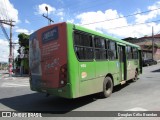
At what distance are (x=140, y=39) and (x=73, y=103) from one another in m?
58.9

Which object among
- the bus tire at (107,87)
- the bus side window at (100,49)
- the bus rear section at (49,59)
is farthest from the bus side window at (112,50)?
the bus rear section at (49,59)

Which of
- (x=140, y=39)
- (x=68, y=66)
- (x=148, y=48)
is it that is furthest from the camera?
(x=140, y=39)

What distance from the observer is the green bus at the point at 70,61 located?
7.71 m

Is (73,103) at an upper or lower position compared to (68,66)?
lower

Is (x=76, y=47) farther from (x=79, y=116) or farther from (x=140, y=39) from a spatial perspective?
(x=140, y=39)

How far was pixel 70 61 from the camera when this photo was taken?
25.0 feet

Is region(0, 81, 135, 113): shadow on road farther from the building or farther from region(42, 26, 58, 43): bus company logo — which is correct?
the building

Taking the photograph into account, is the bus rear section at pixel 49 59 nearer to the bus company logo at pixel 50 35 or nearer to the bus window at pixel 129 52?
the bus company logo at pixel 50 35

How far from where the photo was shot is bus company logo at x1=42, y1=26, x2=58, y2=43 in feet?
26.6

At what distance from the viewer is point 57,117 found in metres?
7.12

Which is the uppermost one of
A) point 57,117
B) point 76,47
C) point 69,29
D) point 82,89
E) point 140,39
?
point 140,39

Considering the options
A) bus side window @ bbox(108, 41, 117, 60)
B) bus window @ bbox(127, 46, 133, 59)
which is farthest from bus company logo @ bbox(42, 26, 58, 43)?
bus window @ bbox(127, 46, 133, 59)

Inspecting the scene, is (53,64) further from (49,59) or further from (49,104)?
(49,104)

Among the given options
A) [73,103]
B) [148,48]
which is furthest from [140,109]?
[148,48]
